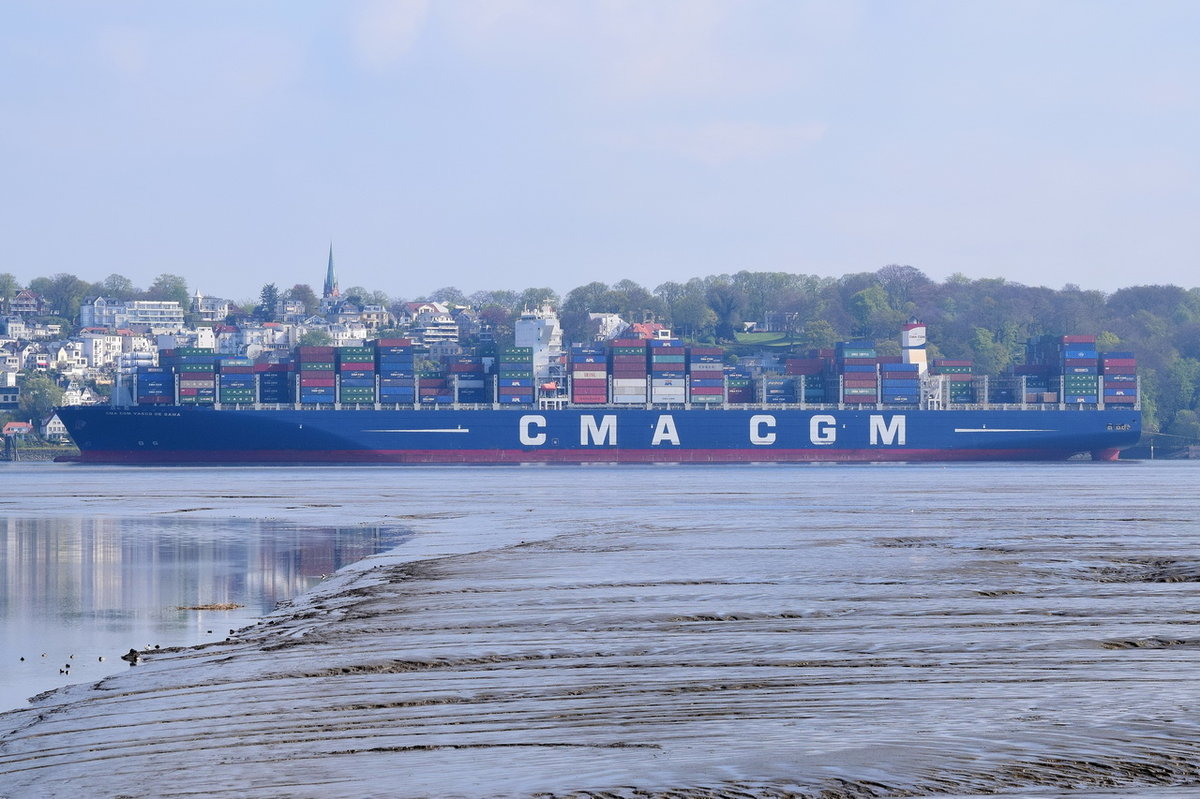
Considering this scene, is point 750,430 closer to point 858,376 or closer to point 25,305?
point 858,376

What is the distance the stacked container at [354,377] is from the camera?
7812 cm

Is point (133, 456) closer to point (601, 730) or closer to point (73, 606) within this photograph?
point (73, 606)

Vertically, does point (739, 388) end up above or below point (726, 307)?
below

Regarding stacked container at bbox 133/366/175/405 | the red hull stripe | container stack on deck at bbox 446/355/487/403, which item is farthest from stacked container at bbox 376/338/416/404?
stacked container at bbox 133/366/175/405

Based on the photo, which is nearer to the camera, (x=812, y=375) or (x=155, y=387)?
(x=155, y=387)

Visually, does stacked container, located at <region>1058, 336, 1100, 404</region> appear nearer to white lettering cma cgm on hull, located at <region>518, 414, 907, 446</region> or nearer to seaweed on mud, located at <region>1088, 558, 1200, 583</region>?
white lettering cma cgm on hull, located at <region>518, 414, 907, 446</region>

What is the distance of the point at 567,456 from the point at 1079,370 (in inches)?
1204

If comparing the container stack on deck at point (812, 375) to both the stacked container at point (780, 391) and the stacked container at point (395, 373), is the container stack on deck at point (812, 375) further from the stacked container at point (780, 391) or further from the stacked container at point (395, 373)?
the stacked container at point (395, 373)

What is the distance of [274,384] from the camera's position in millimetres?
79625

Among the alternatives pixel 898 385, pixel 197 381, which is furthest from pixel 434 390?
pixel 898 385

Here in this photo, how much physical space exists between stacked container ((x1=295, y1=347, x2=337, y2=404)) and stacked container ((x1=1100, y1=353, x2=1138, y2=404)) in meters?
43.8

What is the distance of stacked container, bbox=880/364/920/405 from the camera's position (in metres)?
81.3

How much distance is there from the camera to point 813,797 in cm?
664

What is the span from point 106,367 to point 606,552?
455 ft
